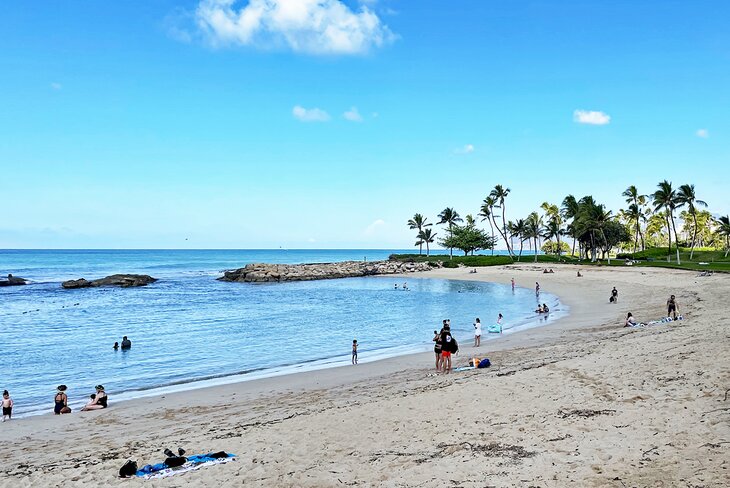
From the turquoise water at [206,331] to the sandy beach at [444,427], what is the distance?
4.24 metres

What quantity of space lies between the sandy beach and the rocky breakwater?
6860 centimetres

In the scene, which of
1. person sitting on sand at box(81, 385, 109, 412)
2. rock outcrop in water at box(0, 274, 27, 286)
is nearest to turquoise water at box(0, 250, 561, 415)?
person sitting on sand at box(81, 385, 109, 412)

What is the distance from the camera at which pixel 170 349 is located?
2819 centimetres

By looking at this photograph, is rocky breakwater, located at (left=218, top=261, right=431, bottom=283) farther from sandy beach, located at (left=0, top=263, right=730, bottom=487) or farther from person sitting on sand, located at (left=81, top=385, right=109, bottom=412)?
person sitting on sand, located at (left=81, top=385, right=109, bottom=412)

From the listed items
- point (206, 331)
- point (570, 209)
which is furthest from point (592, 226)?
point (206, 331)

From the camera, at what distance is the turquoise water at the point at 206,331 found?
22016 millimetres

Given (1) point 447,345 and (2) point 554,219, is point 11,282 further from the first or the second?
(2) point 554,219

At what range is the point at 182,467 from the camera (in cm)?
966

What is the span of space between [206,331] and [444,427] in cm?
2689

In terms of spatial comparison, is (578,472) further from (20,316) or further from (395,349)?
(20,316)

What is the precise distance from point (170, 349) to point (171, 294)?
3853cm

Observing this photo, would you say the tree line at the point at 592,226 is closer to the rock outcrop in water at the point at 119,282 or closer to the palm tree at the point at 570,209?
the palm tree at the point at 570,209

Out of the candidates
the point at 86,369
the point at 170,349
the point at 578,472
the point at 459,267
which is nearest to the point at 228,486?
the point at 578,472

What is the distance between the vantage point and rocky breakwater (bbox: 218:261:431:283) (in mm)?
87000
